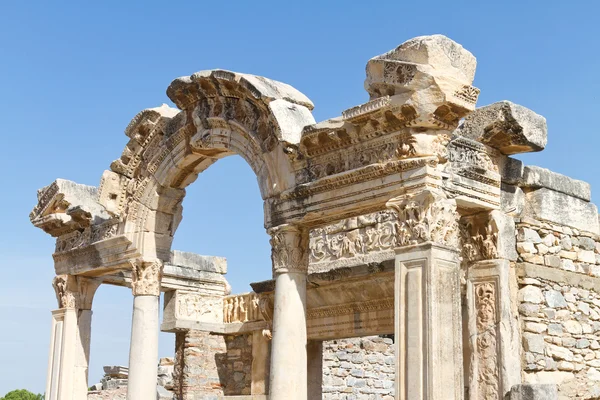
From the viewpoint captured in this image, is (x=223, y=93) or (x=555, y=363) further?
(x=223, y=93)

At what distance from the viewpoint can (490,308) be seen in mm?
9641

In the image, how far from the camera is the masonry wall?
977cm

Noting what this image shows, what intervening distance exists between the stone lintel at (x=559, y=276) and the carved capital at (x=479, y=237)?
0.44 m

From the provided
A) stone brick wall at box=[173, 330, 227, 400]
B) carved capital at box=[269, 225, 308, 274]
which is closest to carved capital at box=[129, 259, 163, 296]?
carved capital at box=[269, 225, 308, 274]

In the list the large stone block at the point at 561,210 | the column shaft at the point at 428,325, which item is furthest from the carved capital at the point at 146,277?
the large stone block at the point at 561,210

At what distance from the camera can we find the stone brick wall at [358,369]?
566 inches

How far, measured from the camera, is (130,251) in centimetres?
1225

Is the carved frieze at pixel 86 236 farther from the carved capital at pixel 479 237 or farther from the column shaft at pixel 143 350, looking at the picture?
the carved capital at pixel 479 237

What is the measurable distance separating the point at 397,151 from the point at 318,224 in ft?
4.91

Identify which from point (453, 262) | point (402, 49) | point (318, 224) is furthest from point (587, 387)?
point (402, 49)

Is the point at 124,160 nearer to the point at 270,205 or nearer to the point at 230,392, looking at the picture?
the point at 270,205

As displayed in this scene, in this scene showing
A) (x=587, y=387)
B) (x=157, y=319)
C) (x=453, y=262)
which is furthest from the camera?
(x=157, y=319)

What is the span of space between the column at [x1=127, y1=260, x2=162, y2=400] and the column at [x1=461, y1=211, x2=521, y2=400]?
445 centimetres

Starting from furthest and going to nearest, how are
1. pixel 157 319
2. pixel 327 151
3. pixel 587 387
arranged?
pixel 157 319 → pixel 587 387 → pixel 327 151
